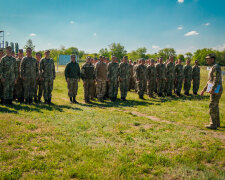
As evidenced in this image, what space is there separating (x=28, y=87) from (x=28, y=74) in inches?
25.6

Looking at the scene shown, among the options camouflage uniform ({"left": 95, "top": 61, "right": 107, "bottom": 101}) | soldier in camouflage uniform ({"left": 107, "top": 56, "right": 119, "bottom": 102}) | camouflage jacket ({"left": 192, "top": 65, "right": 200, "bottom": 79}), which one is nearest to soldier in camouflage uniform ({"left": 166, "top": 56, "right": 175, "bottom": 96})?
camouflage jacket ({"left": 192, "top": 65, "right": 200, "bottom": 79})

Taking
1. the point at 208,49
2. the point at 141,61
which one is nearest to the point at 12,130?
the point at 141,61

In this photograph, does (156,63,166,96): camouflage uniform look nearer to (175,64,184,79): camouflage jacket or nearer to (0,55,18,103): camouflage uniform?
(175,64,184,79): camouflage jacket

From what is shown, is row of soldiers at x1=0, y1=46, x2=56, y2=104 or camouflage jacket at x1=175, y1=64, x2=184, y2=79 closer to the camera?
row of soldiers at x1=0, y1=46, x2=56, y2=104

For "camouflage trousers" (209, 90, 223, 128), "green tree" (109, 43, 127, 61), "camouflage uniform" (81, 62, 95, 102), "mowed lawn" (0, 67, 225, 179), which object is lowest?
"mowed lawn" (0, 67, 225, 179)

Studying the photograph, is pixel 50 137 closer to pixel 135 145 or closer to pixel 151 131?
pixel 135 145

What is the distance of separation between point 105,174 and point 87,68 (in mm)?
7751

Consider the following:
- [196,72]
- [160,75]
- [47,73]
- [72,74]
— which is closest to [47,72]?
[47,73]

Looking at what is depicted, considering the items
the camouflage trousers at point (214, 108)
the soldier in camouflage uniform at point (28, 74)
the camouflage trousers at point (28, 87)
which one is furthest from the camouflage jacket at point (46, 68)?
the camouflage trousers at point (214, 108)

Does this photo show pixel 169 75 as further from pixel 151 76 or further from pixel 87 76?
pixel 87 76

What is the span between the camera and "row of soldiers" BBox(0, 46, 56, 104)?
851 cm

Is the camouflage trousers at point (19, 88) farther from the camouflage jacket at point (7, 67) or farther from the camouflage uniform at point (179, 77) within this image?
the camouflage uniform at point (179, 77)

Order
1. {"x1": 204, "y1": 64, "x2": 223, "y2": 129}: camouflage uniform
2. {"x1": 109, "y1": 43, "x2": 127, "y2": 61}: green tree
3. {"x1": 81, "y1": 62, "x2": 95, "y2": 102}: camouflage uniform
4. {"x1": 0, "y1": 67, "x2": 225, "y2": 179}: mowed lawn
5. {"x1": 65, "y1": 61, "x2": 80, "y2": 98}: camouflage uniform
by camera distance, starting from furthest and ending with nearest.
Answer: {"x1": 109, "y1": 43, "x2": 127, "y2": 61}: green tree, {"x1": 81, "y1": 62, "x2": 95, "y2": 102}: camouflage uniform, {"x1": 65, "y1": 61, "x2": 80, "y2": 98}: camouflage uniform, {"x1": 204, "y1": 64, "x2": 223, "y2": 129}: camouflage uniform, {"x1": 0, "y1": 67, "x2": 225, "y2": 179}: mowed lawn

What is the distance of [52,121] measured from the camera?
6418 mm
